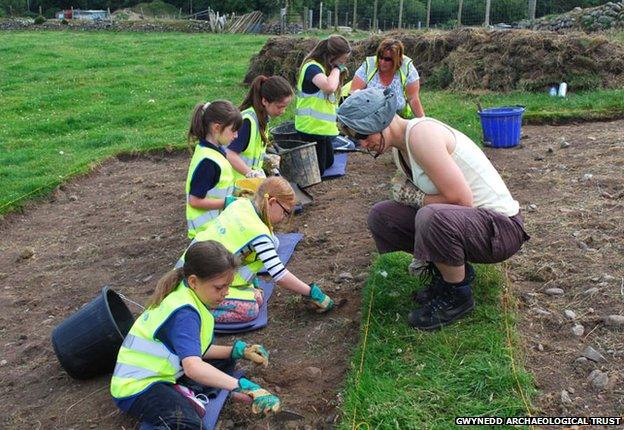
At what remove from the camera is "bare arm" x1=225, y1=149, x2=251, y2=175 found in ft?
18.0

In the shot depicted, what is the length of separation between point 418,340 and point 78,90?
1257cm

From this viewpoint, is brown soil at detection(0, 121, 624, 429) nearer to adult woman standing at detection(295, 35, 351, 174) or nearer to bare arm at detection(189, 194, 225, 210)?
adult woman standing at detection(295, 35, 351, 174)

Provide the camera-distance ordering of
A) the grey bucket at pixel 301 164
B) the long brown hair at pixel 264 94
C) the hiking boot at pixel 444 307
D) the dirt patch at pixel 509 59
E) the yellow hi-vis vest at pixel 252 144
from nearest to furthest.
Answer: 1. the hiking boot at pixel 444 307
2. the long brown hair at pixel 264 94
3. the yellow hi-vis vest at pixel 252 144
4. the grey bucket at pixel 301 164
5. the dirt patch at pixel 509 59

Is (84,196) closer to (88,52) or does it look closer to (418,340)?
(418,340)

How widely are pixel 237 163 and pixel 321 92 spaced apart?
196 centimetres

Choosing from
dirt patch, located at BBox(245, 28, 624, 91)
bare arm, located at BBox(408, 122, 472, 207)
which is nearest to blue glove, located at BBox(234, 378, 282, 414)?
bare arm, located at BBox(408, 122, 472, 207)

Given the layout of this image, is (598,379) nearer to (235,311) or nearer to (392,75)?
(235,311)

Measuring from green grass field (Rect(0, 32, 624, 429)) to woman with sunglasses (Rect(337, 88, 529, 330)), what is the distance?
0.67 ft

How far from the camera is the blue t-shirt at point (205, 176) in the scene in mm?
4699

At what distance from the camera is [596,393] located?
3.13 m

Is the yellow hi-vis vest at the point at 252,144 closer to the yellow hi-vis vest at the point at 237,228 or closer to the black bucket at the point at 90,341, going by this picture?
the yellow hi-vis vest at the point at 237,228

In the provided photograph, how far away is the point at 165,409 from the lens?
3.06 metres

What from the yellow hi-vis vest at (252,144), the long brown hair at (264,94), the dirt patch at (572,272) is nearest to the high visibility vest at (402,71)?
the dirt patch at (572,272)

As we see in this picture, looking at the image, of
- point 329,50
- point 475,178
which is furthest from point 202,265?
point 329,50
